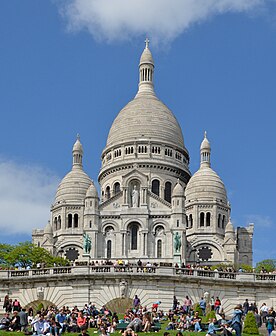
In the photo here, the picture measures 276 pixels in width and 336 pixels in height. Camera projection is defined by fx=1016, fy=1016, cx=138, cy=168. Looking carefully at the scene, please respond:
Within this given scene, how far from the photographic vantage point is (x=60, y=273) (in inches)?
2333

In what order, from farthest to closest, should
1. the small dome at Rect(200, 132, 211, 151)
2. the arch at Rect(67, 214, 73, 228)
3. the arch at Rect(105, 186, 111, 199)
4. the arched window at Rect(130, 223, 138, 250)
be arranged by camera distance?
the small dome at Rect(200, 132, 211, 151)
the arch at Rect(105, 186, 111, 199)
the arch at Rect(67, 214, 73, 228)
the arched window at Rect(130, 223, 138, 250)

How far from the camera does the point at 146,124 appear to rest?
147m

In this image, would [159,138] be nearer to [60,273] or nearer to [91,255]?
[91,255]

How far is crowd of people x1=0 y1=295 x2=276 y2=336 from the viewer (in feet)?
136

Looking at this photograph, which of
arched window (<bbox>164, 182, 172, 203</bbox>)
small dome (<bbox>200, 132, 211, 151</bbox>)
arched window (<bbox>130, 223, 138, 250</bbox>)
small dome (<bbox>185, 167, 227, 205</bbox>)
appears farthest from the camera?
small dome (<bbox>200, 132, 211, 151</bbox>)

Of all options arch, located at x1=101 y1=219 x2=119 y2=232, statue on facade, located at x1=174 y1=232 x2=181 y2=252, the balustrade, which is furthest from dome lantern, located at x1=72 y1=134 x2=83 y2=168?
the balustrade

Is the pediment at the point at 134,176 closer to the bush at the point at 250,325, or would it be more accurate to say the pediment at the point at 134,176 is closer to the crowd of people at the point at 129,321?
the crowd of people at the point at 129,321

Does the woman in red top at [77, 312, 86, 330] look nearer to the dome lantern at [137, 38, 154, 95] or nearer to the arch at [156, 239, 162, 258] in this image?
the arch at [156, 239, 162, 258]

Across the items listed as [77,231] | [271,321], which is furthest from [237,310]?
[77,231]

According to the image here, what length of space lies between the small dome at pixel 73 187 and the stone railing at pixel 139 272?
80.4 m

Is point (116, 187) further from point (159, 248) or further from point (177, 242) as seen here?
point (177, 242)

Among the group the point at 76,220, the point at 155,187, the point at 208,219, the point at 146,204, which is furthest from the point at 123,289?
the point at 155,187

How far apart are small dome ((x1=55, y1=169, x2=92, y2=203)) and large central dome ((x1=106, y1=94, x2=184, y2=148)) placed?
24.0 feet

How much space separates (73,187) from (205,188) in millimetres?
18658
